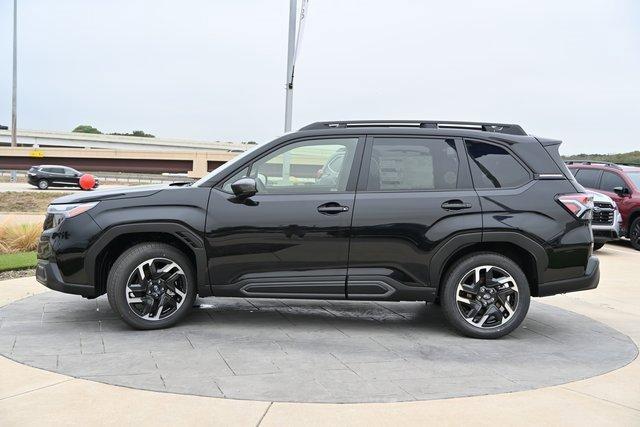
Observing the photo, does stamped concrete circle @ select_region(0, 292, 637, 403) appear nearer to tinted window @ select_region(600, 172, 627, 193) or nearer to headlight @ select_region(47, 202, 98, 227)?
headlight @ select_region(47, 202, 98, 227)

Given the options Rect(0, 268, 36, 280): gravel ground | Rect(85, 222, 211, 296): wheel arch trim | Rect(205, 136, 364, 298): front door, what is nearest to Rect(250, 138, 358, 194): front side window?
Rect(205, 136, 364, 298): front door

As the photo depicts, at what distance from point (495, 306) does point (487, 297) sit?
0.10 metres

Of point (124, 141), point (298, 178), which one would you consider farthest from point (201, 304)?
point (124, 141)

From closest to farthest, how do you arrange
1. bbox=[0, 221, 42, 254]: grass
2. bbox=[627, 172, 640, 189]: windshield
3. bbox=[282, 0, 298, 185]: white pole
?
1. bbox=[0, 221, 42, 254]: grass
2. bbox=[282, 0, 298, 185]: white pole
3. bbox=[627, 172, 640, 189]: windshield

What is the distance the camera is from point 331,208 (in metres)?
5.66

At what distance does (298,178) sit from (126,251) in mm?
1664

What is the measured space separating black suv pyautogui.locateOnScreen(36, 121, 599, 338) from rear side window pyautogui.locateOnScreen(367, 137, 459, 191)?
0.01 m

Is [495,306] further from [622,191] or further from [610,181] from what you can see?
[610,181]

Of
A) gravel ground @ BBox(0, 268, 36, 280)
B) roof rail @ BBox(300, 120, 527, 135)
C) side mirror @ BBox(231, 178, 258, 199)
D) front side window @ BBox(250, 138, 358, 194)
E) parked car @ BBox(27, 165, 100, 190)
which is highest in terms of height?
roof rail @ BBox(300, 120, 527, 135)

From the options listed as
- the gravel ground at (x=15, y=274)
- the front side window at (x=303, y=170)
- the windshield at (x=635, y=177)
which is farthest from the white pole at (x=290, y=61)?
the front side window at (x=303, y=170)

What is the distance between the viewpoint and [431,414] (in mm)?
3850

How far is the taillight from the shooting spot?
5.73 metres

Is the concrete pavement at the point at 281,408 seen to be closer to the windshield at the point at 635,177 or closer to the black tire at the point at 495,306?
the black tire at the point at 495,306

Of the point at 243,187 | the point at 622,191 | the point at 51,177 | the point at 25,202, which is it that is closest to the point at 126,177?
the point at 51,177
